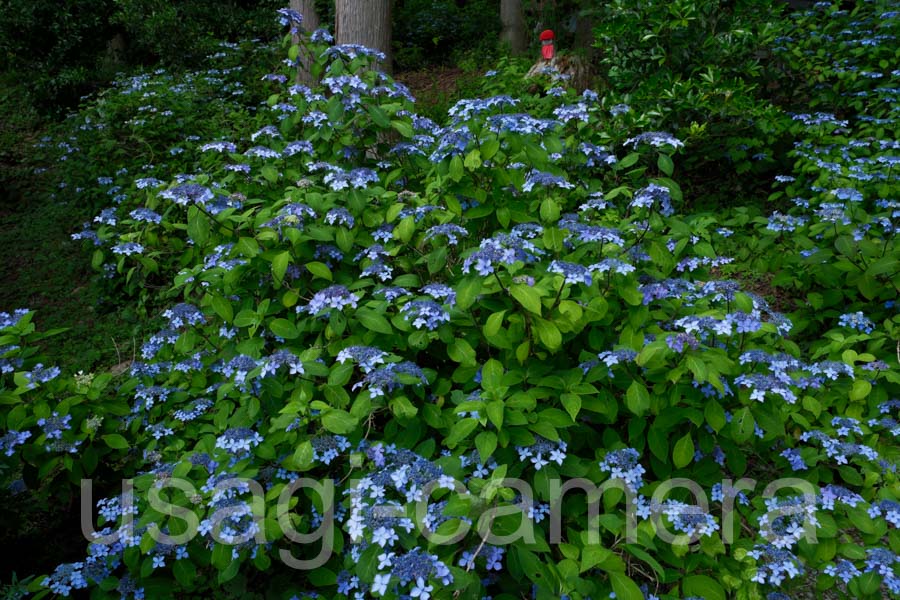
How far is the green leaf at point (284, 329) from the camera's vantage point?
2287mm

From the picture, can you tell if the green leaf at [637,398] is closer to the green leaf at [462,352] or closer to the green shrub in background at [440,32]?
the green leaf at [462,352]

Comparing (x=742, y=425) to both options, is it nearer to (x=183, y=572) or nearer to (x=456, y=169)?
(x=456, y=169)

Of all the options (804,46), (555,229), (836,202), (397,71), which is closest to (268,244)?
(555,229)

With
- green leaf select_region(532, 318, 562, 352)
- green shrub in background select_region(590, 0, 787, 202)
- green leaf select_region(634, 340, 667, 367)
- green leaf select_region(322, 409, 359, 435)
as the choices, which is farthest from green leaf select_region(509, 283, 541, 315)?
green shrub in background select_region(590, 0, 787, 202)

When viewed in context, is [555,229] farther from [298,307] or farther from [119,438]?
[119,438]

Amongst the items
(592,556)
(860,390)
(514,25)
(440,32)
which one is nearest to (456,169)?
(592,556)

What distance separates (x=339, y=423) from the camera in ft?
6.09

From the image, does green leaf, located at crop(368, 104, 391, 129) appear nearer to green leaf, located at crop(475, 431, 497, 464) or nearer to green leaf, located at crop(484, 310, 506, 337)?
green leaf, located at crop(484, 310, 506, 337)

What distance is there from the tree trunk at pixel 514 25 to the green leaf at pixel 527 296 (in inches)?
360

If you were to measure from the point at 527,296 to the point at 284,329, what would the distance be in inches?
38.9

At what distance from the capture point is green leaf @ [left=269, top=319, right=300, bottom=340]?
2.29 meters

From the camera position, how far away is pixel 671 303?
2256 millimetres

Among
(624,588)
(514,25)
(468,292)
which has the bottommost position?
(624,588)

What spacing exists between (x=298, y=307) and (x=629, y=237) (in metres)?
1.33
